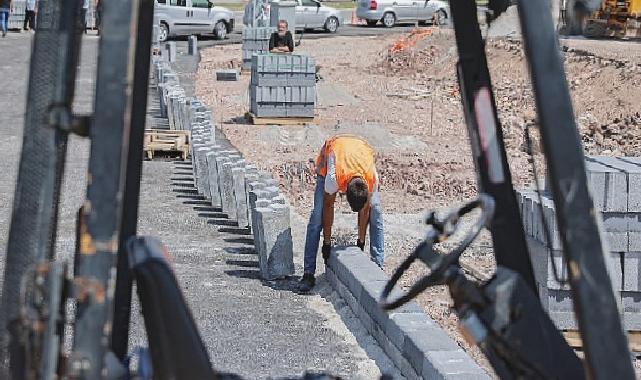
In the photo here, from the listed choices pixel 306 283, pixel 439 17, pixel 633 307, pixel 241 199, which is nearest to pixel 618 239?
pixel 633 307

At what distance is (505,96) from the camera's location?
2866cm

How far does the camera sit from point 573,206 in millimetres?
2738

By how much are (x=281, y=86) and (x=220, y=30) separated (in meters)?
22.9

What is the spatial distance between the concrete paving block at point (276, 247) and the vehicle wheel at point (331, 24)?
3706 cm

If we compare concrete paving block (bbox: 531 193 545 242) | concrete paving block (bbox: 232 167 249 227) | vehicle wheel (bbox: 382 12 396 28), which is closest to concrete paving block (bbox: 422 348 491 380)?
concrete paving block (bbox: 531 193 545 242)

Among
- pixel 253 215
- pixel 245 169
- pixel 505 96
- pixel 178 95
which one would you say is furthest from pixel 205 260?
pixel 505 96

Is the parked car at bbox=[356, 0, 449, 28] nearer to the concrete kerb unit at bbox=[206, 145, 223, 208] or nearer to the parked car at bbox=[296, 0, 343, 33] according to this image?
the parked car at bbox=[296, 0, 343, 33]

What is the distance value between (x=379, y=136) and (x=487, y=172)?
61.1 ft

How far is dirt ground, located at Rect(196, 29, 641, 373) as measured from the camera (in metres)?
15.7

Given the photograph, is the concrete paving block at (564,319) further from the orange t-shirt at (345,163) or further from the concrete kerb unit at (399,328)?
the orange t-shirt at (345,163)

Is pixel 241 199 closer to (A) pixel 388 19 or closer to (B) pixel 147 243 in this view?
(B) pixel 147 243

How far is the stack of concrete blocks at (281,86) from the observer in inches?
891

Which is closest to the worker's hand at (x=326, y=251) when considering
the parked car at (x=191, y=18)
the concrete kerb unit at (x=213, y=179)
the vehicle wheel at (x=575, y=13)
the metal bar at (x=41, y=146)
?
the concrete kerb unit at (x=213, y=179)

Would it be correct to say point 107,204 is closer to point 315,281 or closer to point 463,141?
point 315,281
